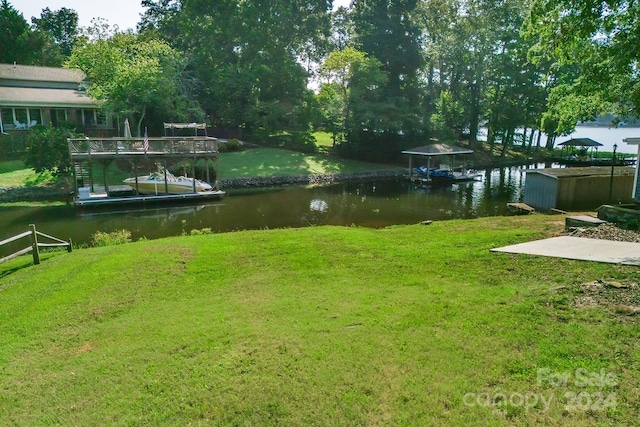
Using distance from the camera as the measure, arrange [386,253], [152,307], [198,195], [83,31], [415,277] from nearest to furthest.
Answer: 1. [152,307]
2. [415,277]
3. [386,253]
4. [198,195]
5. [83,31]

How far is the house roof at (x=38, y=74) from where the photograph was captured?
36469 mm

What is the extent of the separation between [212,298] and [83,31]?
3688 cm

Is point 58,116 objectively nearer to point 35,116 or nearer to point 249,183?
point 35,116

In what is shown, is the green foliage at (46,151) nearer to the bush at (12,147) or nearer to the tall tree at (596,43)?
the bush at (12,147)

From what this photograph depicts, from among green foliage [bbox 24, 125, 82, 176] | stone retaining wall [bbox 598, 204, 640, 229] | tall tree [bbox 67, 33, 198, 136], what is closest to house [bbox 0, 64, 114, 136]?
tall tree [bbox 67, 33, 198, 136]

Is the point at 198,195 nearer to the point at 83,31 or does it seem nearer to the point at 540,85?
the point at 83,31

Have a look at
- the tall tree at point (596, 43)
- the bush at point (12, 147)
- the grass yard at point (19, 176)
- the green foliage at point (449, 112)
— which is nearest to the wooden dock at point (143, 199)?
the grass yard at point (19, 176)

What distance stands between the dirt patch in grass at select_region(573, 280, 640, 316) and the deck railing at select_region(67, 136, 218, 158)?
22659mm

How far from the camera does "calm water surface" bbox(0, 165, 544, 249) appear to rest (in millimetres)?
19141

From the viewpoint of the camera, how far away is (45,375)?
5.70 meters

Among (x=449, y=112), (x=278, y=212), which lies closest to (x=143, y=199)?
(x=278, y=212)

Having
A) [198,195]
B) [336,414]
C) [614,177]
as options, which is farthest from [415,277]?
[198,195]

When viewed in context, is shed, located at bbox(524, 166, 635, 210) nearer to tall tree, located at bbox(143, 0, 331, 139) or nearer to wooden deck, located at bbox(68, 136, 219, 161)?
wooden deck, located at bbox(68, 136, 219, 161)

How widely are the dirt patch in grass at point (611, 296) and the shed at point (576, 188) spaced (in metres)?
13.5
